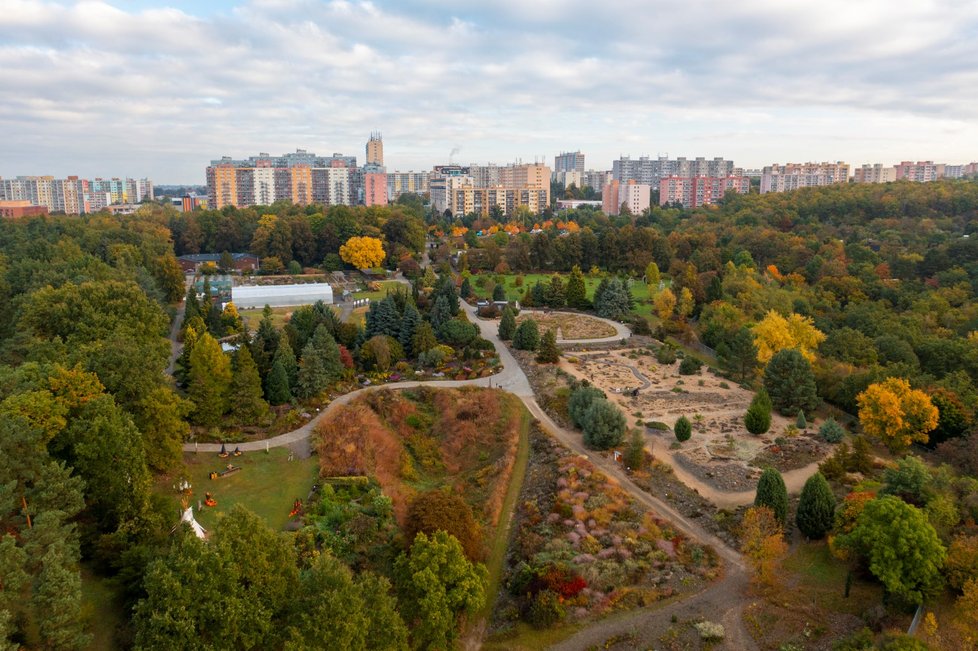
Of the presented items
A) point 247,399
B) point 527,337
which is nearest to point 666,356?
point 527,337

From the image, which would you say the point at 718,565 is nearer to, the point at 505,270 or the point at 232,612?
the point at 232,612

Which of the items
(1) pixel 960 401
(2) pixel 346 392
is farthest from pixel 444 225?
(1) pixel 960 401

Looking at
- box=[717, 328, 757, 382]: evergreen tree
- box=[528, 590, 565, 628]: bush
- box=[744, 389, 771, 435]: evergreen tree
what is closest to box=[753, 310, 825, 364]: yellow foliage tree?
box=[717, 328, 757, 382]: evergreen tree

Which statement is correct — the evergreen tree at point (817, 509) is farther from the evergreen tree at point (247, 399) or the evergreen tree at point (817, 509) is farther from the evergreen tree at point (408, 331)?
the evergreen tree at point (408, 331)

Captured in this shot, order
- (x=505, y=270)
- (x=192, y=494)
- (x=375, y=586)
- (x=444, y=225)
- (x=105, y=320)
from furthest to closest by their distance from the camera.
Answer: (x=444, y=225), (x=505, y=270), (x=105, y=320), (x=192, y=494), (x=375, y=586)

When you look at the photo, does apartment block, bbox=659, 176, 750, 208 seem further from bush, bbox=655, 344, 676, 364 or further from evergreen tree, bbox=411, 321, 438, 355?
evergreen tree, bbox=411, 321, 438, 355

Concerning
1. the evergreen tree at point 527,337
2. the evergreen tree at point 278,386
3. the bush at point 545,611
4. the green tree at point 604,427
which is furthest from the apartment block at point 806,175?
the bush at point 545,611

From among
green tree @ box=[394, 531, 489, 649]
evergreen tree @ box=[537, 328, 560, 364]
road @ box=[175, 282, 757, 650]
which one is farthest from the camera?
evergreen tree @ box=[537, 328, 560, 364]

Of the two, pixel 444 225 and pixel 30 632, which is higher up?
pixel 444 225
